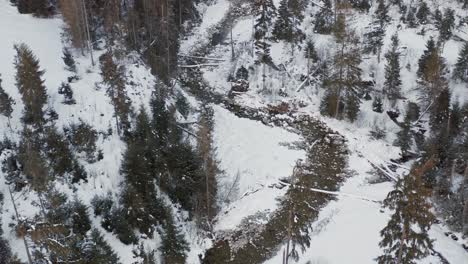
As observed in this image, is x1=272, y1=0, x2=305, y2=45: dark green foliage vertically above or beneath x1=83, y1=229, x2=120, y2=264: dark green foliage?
above

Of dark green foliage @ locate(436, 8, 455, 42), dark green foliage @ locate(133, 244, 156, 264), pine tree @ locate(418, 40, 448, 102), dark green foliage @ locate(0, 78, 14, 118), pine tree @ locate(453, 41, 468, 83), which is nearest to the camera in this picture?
dark green foliage @ locate(133, 244, 156, 264)

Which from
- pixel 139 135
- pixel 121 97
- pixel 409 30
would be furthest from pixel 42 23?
pixel 409 30

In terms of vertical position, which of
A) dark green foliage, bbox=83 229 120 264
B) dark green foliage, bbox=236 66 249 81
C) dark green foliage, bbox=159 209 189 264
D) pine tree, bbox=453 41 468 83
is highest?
pine tree, bbox=453 41 468 83

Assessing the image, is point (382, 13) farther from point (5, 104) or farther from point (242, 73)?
point (5, 104)

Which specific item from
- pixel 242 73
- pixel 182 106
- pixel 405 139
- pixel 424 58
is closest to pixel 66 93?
pixel 182 106

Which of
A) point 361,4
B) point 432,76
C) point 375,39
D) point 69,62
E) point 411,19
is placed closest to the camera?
point 69,62

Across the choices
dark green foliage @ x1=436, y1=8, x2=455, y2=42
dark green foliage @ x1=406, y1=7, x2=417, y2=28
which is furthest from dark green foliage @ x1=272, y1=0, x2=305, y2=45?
dark green foliage @ x1=436, y1=8, x2=455, y2=42

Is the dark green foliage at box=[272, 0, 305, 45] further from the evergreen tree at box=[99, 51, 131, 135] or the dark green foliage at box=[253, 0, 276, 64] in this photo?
the evergreen tree at box=[99, 51, 131, 135]
